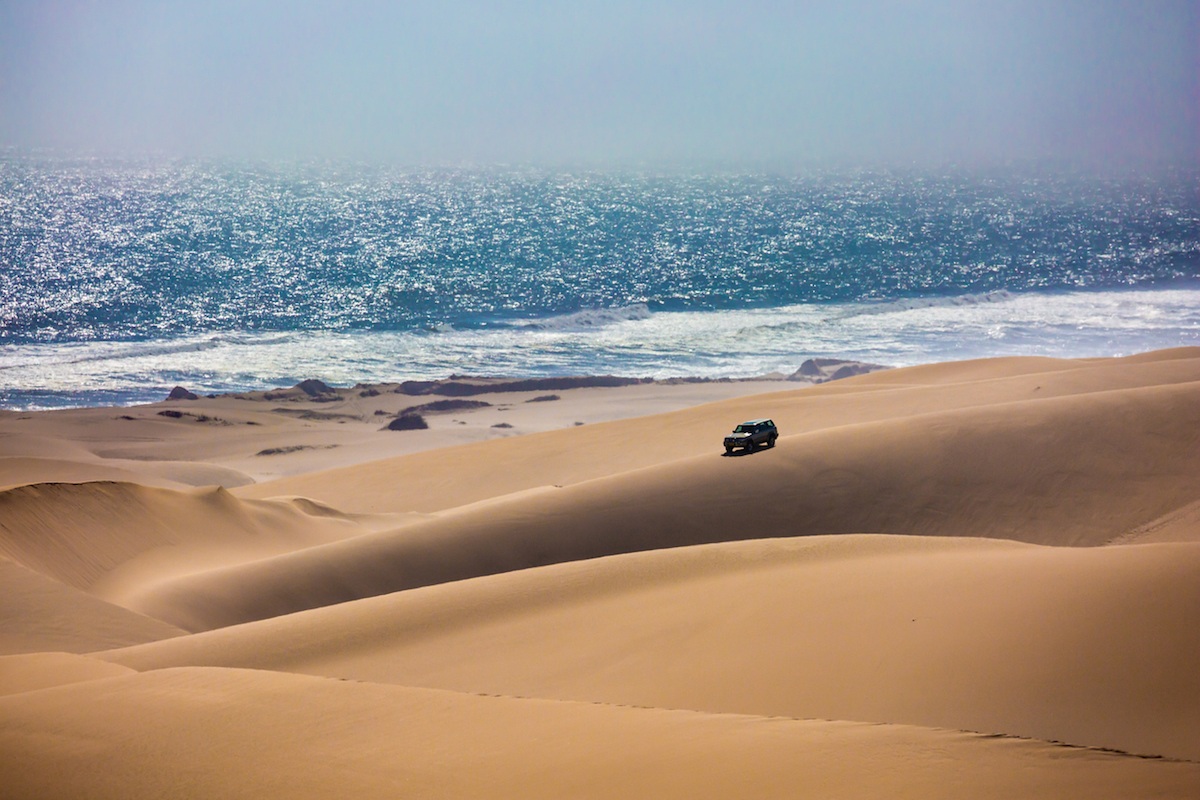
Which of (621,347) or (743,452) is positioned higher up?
(743,452)

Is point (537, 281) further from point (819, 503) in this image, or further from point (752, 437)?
point (819, 503)

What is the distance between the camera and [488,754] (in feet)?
17.4

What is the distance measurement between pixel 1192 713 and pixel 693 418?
20.1m

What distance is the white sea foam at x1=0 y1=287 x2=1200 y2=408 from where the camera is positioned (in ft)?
131

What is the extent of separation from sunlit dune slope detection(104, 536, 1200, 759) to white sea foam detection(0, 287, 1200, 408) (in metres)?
30.6

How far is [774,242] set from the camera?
7625 centimetres

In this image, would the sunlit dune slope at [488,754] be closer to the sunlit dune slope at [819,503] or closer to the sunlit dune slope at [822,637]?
the sunlit dune slope at [822,637]

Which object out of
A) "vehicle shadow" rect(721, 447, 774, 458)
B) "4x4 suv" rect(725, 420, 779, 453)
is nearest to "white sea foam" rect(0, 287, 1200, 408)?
"4x4 suv" rect(725, 420, 779, 453)

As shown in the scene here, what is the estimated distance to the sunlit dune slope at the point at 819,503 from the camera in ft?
42.7

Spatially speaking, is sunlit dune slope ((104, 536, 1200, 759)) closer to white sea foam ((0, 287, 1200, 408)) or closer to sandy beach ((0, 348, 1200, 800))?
sandy beach ((0, 348, 1200, 800))

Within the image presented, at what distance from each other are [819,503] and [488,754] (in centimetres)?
963

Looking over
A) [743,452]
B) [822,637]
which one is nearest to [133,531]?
[743,452]

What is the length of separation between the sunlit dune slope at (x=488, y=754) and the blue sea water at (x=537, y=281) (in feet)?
109

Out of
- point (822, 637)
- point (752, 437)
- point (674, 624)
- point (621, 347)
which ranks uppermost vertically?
point (822, 637)
